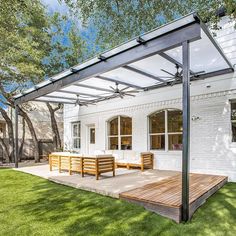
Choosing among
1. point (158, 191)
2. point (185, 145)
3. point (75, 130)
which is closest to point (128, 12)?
point (185, 145)

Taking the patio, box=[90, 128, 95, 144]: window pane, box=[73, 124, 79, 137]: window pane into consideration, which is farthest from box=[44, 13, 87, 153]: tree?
the patio

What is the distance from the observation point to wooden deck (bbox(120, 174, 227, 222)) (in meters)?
4.23

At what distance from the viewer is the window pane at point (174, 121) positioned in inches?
353

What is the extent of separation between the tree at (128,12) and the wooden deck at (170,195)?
15.0 ft

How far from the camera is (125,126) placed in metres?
11.0

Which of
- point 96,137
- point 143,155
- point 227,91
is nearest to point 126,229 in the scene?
point 143,155

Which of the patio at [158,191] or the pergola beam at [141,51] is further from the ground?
the pergola beam at [141,51]

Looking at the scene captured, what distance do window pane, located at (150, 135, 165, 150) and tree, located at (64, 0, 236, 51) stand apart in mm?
4363

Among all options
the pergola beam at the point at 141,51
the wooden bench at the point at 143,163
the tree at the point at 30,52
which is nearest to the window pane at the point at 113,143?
the wooden bench at the point at 143,163

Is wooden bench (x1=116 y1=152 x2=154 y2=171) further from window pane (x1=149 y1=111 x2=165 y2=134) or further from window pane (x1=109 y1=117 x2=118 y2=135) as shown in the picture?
window pane (x1=109 y1=117 x2=118 y2=135)

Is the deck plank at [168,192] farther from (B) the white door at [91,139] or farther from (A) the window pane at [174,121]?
(B) the white door at [91,139]

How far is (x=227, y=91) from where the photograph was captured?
295 inches

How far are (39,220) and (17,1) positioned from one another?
235 inches

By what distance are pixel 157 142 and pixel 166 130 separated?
27.6 inches
